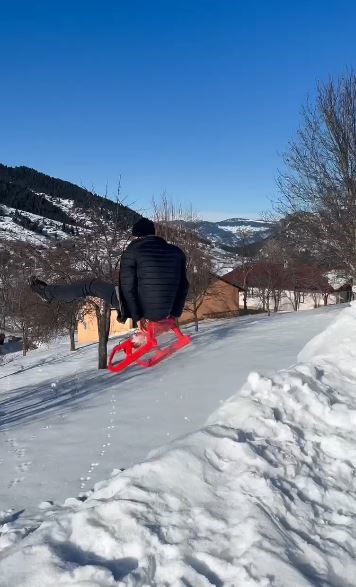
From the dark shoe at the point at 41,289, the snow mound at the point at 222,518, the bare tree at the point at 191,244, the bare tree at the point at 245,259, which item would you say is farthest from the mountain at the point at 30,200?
the snow mound at the point at 222,518

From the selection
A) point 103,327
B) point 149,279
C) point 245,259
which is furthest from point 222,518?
point 245,259

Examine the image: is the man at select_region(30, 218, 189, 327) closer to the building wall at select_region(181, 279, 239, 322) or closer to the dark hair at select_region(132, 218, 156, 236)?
the dark hair at select_region(132, 218, 156, 236)

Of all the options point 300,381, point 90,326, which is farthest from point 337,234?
point 90,326

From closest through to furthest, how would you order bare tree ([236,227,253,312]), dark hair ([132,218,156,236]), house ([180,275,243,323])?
dark hair ([132,218,156,236]), house ([180,275,243,323]), bare tree ([236,227,253,312])

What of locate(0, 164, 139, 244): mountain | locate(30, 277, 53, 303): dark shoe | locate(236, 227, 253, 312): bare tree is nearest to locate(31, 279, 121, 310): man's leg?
locate(30, 277, 53, 303): dark shoe

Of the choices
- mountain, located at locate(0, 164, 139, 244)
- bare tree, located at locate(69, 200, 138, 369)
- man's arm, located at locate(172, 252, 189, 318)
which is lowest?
man's arm, located at locate(172, 252, 189, 318)

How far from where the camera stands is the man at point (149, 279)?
388 centimetres

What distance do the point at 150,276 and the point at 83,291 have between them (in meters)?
1.04

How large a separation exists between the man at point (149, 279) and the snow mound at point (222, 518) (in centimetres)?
111

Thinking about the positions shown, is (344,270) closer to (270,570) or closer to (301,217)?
(301,217)

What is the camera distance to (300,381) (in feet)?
17.3

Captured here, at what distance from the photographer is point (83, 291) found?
4707 mm

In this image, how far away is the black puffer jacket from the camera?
388 centimetres

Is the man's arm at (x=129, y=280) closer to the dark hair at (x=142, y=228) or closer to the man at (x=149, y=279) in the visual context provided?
the man at (x=149, y=279)
